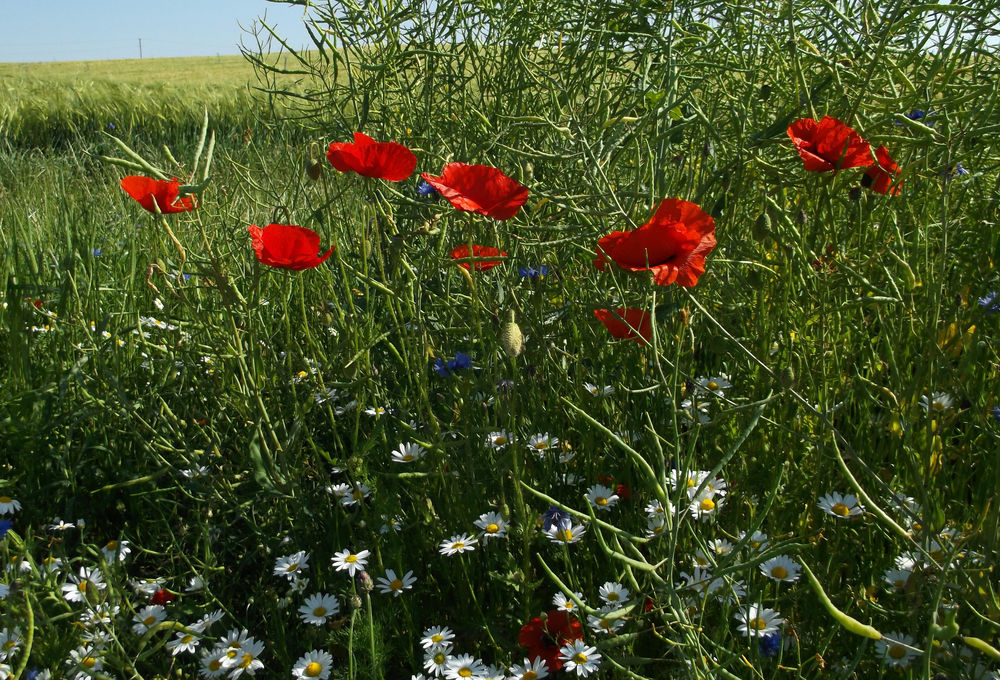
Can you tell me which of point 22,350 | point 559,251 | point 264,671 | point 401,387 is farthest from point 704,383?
point 22,350

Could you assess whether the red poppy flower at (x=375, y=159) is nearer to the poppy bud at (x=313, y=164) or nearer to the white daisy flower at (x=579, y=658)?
the poppy bud at (x=313, y=164)

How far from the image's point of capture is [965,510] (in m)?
1.04

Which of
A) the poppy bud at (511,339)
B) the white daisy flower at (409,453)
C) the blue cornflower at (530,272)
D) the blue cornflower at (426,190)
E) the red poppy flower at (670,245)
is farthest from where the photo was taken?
the blue cornflower at (426,190)

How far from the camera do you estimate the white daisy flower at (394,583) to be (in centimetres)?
114

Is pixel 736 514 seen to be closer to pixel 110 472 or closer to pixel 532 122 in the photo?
pixel 532 122

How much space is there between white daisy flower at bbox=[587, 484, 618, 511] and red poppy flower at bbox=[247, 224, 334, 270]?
556 mm

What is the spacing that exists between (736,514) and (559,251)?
31.1 inches

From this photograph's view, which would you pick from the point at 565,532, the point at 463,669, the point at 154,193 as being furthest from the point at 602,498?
the point at 154,193

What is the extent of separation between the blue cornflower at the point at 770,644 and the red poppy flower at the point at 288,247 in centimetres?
78

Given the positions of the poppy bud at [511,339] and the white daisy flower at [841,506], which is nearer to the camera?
the poppy bud at [511,339]

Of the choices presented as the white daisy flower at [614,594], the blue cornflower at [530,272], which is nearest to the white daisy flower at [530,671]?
the white daisy flower at [614,594]

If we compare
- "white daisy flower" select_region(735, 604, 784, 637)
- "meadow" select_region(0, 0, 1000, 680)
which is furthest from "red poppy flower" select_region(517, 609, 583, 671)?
"white daisy flower" select_region(735, 604, 784, 637)

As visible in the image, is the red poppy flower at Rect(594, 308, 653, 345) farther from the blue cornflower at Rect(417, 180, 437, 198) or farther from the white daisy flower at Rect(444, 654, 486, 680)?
the blue cornflower at Rect(417, 180, 437, 198)

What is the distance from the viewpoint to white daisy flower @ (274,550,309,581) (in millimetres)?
1179
